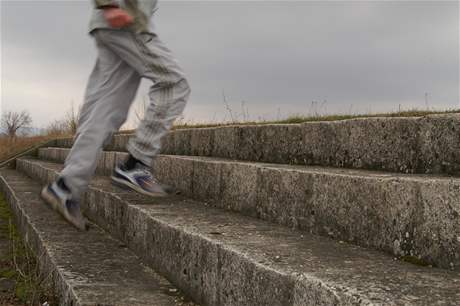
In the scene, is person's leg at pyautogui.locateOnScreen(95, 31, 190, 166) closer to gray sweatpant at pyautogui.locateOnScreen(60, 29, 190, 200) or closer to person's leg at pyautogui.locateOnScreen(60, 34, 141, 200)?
gray sweatpant at pyautogui.locateOnScreen(60, 29, 190, 200)

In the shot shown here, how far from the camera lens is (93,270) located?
7.72 ft

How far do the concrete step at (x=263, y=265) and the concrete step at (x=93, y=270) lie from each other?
0.08 metres

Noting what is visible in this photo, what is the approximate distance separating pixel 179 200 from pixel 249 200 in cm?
68

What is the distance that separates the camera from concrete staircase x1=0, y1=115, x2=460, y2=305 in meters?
1.48

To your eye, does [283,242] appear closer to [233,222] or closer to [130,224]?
[233,222]

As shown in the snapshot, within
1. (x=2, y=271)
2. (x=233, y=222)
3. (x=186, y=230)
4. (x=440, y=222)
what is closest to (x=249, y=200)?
(x=233, y=222)

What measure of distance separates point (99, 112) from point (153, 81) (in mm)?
335

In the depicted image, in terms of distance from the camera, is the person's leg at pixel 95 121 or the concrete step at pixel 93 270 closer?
the concrete step at pixel 93 270

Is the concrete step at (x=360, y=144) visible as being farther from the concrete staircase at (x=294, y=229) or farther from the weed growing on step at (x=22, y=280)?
the weed growing on step at (x=22, y=280)

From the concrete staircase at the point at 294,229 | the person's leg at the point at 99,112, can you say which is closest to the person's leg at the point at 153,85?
the person's leg at the point at 99,112

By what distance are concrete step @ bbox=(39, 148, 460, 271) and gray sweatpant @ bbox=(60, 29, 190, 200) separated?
16.3 inches

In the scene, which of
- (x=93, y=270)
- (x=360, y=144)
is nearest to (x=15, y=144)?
(x=93, y=270)

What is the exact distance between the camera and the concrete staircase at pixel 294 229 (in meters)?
1.48

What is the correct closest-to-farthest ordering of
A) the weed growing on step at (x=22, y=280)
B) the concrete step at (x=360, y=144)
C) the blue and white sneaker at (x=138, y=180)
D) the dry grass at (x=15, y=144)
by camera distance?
the concrete step at (x=360, y=144) → the weed growing on step at (x=22, y=280) → the blue and white sneaker at (x=138, y=180) → the dry grass at (x=15, y=144)
